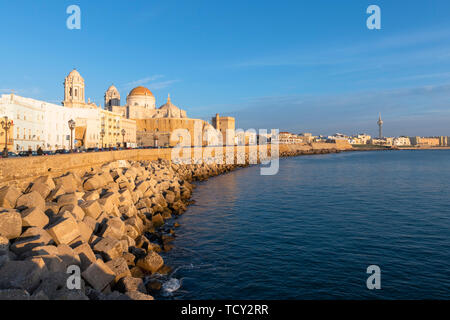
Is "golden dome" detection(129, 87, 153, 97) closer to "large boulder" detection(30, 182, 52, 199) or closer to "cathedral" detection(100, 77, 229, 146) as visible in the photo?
"cathedral" detection(100, 77, 229, 146)

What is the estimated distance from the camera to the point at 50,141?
37.9m

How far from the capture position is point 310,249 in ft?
38.4

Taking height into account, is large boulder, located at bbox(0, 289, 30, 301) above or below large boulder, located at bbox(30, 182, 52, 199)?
below

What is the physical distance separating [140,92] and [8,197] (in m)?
76.9

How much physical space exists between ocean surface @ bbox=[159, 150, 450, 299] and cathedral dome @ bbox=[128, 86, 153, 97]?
67081 millimetres

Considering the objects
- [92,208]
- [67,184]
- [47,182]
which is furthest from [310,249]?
[47,182]

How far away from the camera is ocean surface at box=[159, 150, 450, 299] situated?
8.76 meters

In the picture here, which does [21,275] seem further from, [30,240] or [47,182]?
[47,182]

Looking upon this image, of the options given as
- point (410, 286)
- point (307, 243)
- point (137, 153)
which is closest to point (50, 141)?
point (137, 153)

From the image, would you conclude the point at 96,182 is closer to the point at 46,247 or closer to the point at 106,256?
the point at 106,256

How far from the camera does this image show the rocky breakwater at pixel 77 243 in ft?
19.9

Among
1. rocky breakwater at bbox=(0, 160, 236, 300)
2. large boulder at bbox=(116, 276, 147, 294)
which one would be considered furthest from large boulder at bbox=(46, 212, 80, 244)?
large boulder at bbox=(116, 276, 147, 294)

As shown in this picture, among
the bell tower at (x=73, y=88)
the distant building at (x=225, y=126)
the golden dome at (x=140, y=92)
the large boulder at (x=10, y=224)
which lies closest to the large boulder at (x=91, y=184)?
the large boulder at (x=10, y=224)

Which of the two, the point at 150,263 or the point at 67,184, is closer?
the point at 150,263
